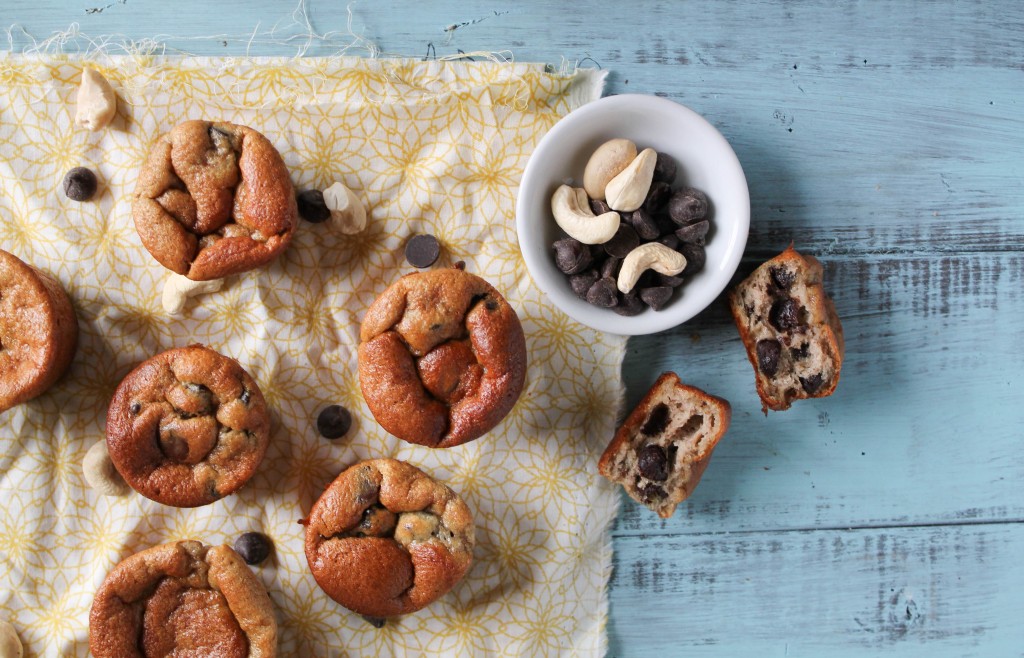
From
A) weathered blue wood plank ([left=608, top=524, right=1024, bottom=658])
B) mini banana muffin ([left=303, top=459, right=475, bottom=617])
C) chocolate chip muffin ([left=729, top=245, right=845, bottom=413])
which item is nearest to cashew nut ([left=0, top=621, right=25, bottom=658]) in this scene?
mini banana muffin ([left=303, top=459, right=475, bottom=617])

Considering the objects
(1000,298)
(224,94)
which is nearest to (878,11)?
(1000,298)

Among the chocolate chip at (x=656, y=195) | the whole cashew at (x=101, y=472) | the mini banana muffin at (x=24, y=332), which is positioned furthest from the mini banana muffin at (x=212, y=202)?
the chocolate chip at (x=656, y=195)

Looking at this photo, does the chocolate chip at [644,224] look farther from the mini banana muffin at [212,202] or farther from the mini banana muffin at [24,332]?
the mini banana muffin at [24,332]

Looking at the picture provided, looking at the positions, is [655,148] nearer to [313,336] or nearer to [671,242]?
[671,242]

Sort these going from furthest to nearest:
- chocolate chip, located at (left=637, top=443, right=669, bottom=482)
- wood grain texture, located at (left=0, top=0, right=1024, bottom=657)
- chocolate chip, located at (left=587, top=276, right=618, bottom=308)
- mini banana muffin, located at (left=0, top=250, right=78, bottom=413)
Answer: wood grain texture, located at (left=0, top=0, right=1024, bottom=657) < chocolate chip, located at (left=637, top=443, right=669, bottom=482) < chocolate chip, located at (left=587, top=276, right=618, bottom=308) < mini banana muffin, located at (left=0, top=250, right=78, bottom=413)

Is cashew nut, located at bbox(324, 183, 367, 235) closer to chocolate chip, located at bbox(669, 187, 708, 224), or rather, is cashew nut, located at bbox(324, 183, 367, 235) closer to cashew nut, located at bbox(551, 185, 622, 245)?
cashew nut, located at bbox(551, 185, 622, 245)

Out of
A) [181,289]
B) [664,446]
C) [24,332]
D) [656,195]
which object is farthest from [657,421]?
[24,332]

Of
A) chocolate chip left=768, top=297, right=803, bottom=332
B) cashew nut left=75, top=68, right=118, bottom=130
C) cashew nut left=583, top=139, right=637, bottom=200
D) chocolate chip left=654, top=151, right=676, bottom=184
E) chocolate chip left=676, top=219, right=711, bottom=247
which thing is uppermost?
cashew nut left=75, top=68, right=118, bottom=130
